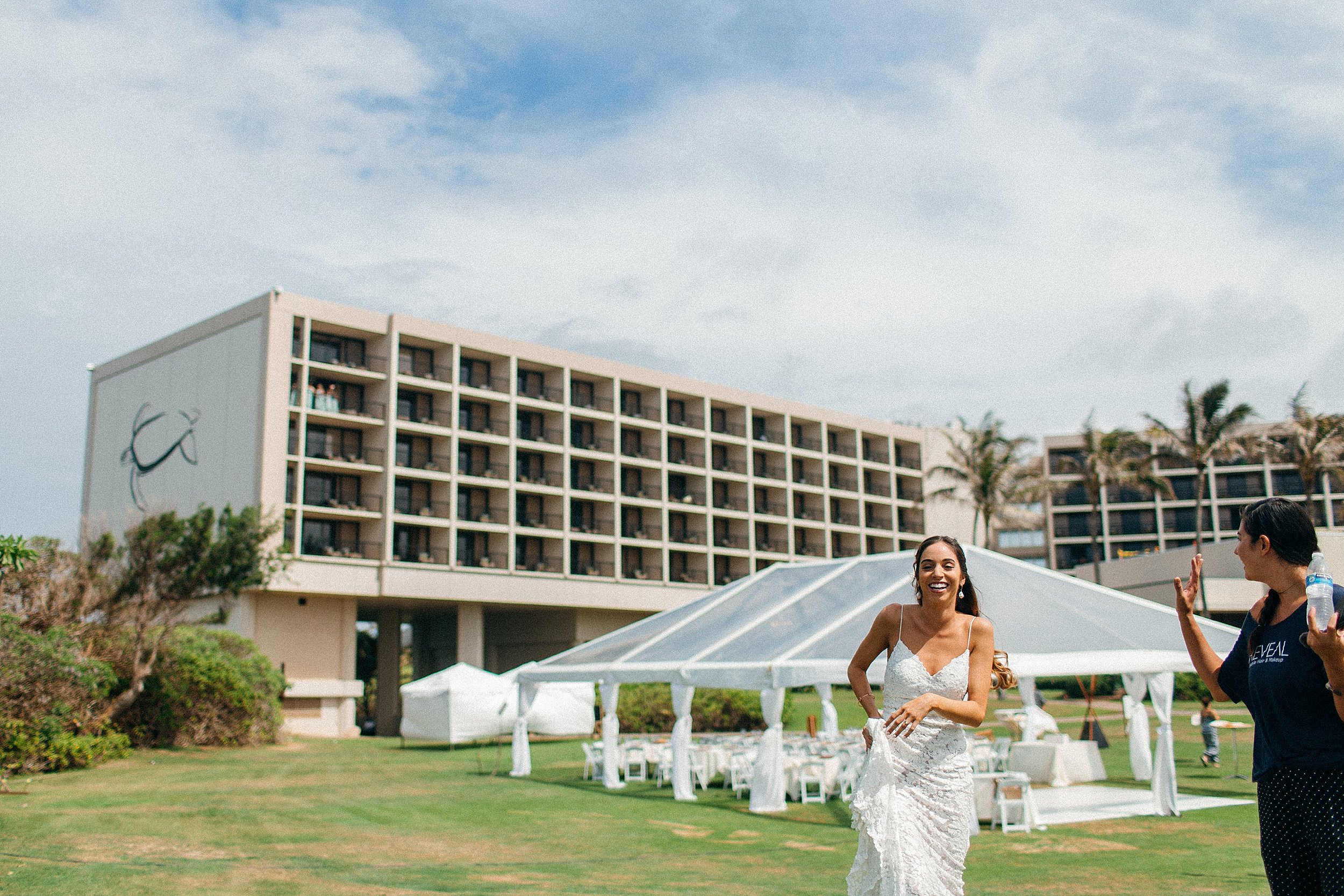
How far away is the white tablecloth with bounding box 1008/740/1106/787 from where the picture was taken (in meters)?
17.9

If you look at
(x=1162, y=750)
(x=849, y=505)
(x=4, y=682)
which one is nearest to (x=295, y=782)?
(x=4, y=682)

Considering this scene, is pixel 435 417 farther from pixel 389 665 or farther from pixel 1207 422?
pixel 1207 422

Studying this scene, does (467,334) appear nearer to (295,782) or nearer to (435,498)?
(435,498)

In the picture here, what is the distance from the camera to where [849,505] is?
64.5 metres

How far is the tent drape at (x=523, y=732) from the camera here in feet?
71.3

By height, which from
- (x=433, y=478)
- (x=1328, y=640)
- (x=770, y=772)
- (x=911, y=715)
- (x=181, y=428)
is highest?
(x=181, y=428)

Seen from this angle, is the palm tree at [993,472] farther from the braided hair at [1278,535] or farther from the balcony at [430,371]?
the braided hair at [1278,535]

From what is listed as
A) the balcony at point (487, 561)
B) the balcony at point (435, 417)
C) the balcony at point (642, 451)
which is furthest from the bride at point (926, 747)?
the balcony at point (642, 451)

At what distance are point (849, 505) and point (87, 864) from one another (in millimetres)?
56432

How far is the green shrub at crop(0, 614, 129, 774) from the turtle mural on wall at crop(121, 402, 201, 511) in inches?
912

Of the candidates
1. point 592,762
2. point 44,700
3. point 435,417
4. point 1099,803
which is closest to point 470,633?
point 435,417

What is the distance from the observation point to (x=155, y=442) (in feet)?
153

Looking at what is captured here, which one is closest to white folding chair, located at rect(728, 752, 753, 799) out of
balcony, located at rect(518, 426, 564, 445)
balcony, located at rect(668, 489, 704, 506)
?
balcony, located at rect(518, 426, 564, 445)

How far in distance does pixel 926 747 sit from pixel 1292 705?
4.50ft
